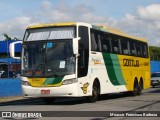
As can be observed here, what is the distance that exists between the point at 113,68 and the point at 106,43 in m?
1.73

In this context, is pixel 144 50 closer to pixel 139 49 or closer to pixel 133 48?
pixel 139 49

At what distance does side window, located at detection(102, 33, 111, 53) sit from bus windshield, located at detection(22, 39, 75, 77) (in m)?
3.58

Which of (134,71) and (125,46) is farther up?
(125,46)

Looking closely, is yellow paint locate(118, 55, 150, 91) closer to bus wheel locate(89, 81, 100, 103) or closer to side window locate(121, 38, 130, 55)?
side window locate(121, 38, 130, 55)

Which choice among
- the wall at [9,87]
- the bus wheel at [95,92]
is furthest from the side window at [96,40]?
the wall at [9,87]

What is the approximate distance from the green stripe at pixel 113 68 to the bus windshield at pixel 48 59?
11.7 feet

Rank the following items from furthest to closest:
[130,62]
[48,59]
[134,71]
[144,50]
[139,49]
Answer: [144,50], [139,49], [134,71], [130,62], [48,59]

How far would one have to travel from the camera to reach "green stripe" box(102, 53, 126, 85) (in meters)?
22.0

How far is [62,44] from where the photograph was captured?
1845 cm

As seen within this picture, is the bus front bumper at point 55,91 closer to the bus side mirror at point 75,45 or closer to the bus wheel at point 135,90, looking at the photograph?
the bus side mirror at point 75,45

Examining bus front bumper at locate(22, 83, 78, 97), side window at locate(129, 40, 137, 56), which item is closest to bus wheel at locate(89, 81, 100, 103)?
bus front bumper at locate(22, 83, 78, 97)

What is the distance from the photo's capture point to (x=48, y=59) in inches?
724

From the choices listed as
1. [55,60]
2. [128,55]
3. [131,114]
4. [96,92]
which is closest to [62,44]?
[55,60]

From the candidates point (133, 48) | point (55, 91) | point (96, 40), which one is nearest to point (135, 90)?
point (133, 48)
